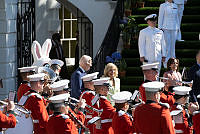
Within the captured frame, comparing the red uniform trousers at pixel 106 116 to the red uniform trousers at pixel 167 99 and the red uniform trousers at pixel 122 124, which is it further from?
the red uniform trousers at pixel 167 99

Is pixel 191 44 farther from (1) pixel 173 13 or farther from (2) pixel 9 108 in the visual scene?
(2) pixel 9 108

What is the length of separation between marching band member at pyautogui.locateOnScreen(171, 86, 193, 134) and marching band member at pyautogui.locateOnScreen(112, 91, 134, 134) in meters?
0.67

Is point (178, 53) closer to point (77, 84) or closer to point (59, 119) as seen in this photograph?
point (77, 84)

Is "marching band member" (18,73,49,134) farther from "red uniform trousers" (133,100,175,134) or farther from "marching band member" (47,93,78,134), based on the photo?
"red uniform trousers" (133,100,175,134)

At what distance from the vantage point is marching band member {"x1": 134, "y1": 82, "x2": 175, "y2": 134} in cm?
892

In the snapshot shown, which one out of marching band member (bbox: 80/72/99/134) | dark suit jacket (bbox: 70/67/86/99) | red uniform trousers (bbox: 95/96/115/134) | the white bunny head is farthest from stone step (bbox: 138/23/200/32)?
red uniform trousers (bbox: 95/96/115/134)

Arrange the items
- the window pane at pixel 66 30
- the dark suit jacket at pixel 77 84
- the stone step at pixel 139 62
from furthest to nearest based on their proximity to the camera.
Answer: the window pane at pixel 66 30, the stone step at pixel 139 62, the dark suit jacket at pixel 77 84

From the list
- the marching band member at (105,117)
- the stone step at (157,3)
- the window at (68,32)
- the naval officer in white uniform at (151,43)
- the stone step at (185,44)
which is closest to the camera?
the marching band member at (105,117)

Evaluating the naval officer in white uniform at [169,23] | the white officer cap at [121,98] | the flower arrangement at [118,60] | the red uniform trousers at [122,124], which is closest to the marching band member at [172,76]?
the white officer cap at [121,98]

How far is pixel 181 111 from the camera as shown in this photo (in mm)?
10086

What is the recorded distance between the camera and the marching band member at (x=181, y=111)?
32.9 ft

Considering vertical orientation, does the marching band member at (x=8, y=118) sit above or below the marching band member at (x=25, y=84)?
below

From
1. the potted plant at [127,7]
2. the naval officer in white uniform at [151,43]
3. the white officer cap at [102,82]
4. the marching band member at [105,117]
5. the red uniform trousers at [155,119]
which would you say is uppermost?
the potted plant at [127,7]

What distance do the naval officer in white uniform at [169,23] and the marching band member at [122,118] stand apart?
21.1 ft
